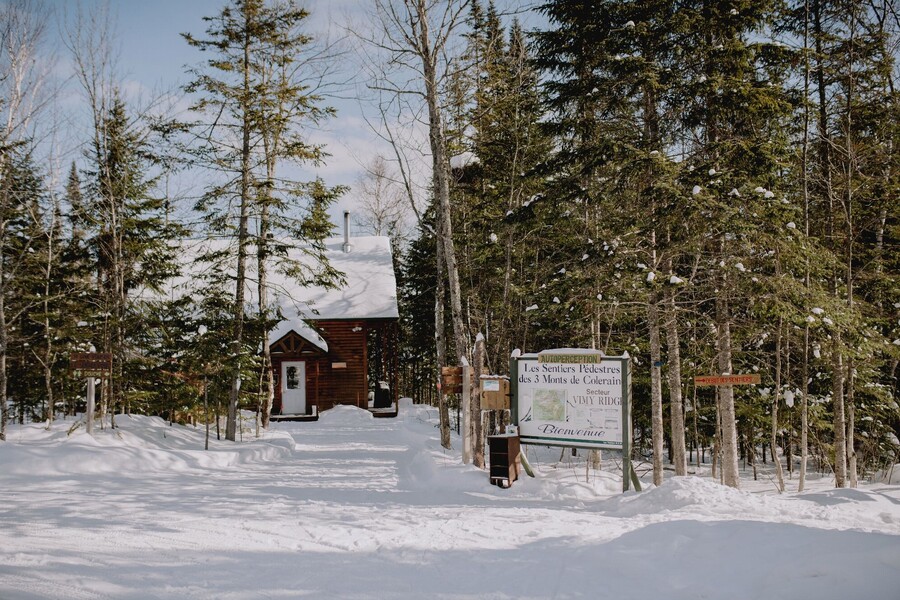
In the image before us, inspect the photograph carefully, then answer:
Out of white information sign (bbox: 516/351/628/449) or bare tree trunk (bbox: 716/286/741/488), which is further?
bare tree trunk (bbox: 716/286/741/488)

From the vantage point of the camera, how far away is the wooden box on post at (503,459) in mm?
7785

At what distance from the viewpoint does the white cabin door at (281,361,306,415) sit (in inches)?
968

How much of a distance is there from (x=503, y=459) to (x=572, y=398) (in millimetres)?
1309

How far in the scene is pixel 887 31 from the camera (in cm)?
1029

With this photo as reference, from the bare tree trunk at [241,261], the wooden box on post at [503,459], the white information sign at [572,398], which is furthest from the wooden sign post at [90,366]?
the white information sign at [572,398]

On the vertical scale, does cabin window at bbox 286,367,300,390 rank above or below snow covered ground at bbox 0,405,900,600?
above

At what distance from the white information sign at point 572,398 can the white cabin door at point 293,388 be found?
1833cm

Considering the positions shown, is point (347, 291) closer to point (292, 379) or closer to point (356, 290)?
point (356, 290)

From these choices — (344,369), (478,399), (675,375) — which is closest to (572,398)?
(478,399)

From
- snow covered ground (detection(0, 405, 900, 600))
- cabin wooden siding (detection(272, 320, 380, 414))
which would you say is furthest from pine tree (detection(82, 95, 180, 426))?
cabin wooden siding (detection(272, 320, 380, 414))

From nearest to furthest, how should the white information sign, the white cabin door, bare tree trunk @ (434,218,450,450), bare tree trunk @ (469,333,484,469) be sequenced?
the white information sign < bare tree trunk @ (469,333,484,469) < bare tree trunk @ (434,218,450,450) < the white cabin door

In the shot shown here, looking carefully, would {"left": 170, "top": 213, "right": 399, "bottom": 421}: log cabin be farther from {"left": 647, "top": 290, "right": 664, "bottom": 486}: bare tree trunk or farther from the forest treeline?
{"left": 647, "top": 290, "right": 664, "bottom": 486}: bare tree trunk

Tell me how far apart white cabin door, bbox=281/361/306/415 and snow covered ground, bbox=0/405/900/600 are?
15.2 metres

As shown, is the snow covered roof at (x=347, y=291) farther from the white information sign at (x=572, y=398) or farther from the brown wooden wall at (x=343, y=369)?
the white information sign at (x=572, y=398)
